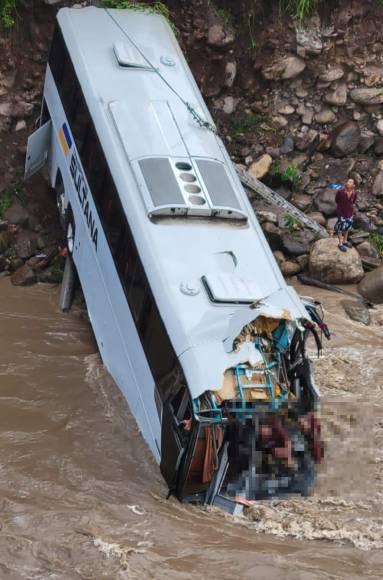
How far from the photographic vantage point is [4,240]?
12930mm

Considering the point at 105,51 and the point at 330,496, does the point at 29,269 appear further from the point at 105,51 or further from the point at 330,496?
the point at 330,496

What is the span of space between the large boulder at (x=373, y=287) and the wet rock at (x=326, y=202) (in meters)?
1.59

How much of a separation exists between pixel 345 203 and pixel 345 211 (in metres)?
0.12

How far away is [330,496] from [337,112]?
826 cm

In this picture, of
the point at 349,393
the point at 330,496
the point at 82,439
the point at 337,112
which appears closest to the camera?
the point at 330,496

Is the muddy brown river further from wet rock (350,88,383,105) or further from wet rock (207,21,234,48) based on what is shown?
wet rock (207,21,234,48)

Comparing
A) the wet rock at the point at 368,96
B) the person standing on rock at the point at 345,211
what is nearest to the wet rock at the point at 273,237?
the person standing on rock at the point at 345,211

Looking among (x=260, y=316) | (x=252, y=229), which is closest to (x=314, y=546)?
(x=260, y=316)

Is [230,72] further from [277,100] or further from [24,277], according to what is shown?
[24,277]

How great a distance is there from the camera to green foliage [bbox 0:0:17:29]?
43.1ft

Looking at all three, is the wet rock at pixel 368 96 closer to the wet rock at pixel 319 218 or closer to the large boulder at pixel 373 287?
the wet rock at pixel 319 218

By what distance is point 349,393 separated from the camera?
9.89 m

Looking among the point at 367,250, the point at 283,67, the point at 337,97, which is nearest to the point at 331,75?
the point at 337,97

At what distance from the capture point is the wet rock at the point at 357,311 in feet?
38.7
